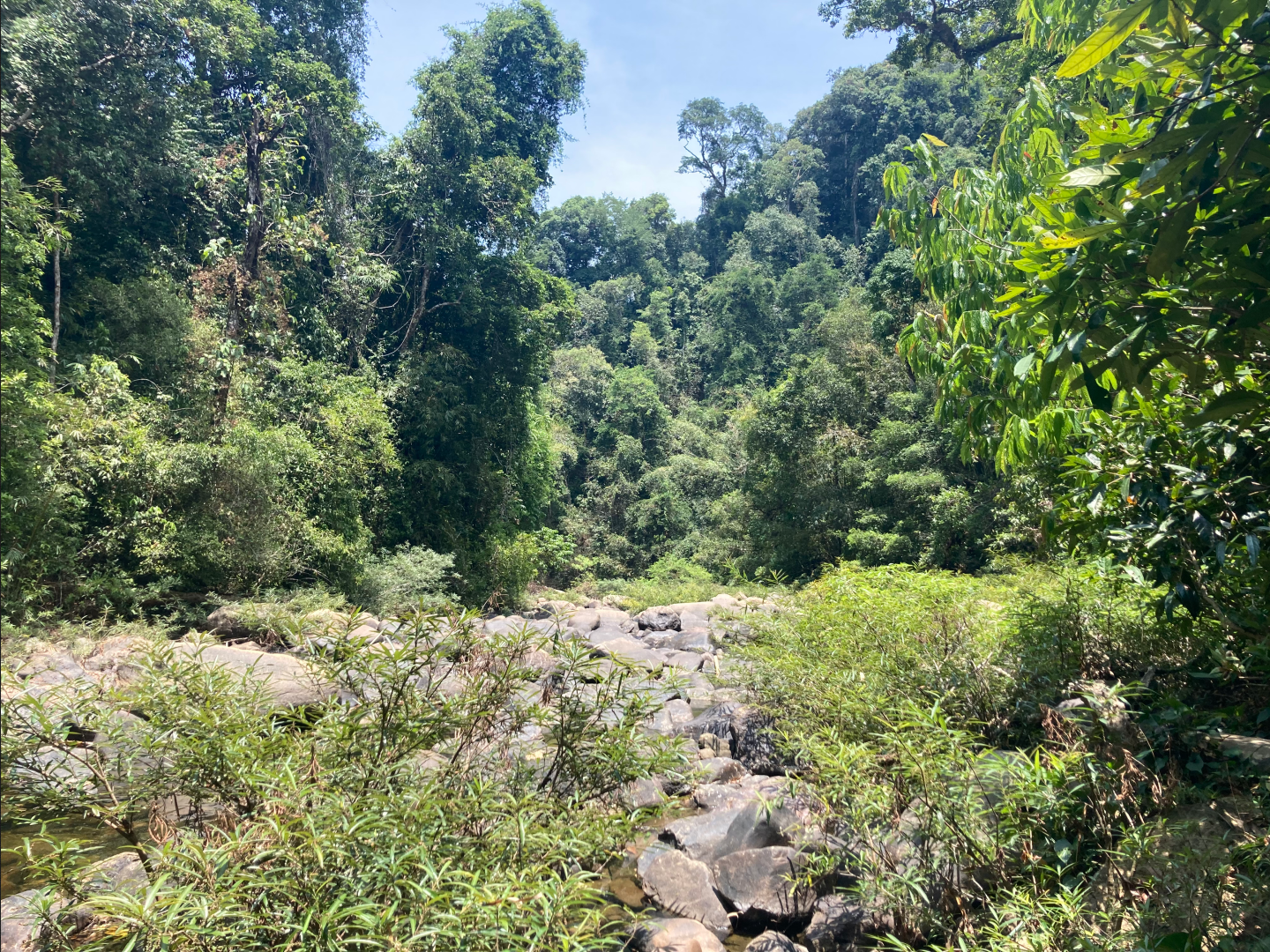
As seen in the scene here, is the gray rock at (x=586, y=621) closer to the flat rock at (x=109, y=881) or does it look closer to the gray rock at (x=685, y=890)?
the gray rock at (x=685, y=890)

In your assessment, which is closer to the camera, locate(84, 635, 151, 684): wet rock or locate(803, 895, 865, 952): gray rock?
locate(803, 895, 865, 952): gray rock

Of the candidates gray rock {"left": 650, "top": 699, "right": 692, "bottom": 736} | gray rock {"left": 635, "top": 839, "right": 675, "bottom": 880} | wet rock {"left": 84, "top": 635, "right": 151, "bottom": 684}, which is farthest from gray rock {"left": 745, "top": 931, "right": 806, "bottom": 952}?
wet rock {"left": 84, "top": 635, "right": 151, "bottom": 684}

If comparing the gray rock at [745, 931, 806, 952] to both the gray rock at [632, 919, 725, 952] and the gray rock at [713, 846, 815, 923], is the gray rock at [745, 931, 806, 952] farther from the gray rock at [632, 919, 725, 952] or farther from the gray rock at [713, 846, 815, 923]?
the gray rock at [713, 846, 815, 923]

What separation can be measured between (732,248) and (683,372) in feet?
24.9

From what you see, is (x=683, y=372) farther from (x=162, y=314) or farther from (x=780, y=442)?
(x=162, y=314)

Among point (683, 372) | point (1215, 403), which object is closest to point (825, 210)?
point (683, 372)

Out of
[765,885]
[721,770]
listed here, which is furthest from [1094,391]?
[721,770]

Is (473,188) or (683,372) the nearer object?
(473,188)

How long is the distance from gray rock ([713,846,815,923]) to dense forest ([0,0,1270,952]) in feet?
0.10

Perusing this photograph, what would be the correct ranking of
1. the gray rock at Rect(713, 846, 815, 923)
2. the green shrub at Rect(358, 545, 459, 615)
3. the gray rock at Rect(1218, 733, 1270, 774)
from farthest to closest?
the green shrub at Rect(358, 545, 459, 615) < the gray rock at Rect(713, 846, 815, 923) < the gray rock at Rect(1218, 733, 1270, 774)

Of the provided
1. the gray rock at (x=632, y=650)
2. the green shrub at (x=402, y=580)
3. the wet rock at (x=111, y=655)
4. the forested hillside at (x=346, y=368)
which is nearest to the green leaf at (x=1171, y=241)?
the wet rock at (x=111, y=655)

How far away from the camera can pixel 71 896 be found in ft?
6.68

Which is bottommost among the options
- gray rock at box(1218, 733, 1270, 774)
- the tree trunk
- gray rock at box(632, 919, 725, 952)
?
gray rock at box(632, 919, 725, 952)

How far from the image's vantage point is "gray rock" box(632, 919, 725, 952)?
2979mm
